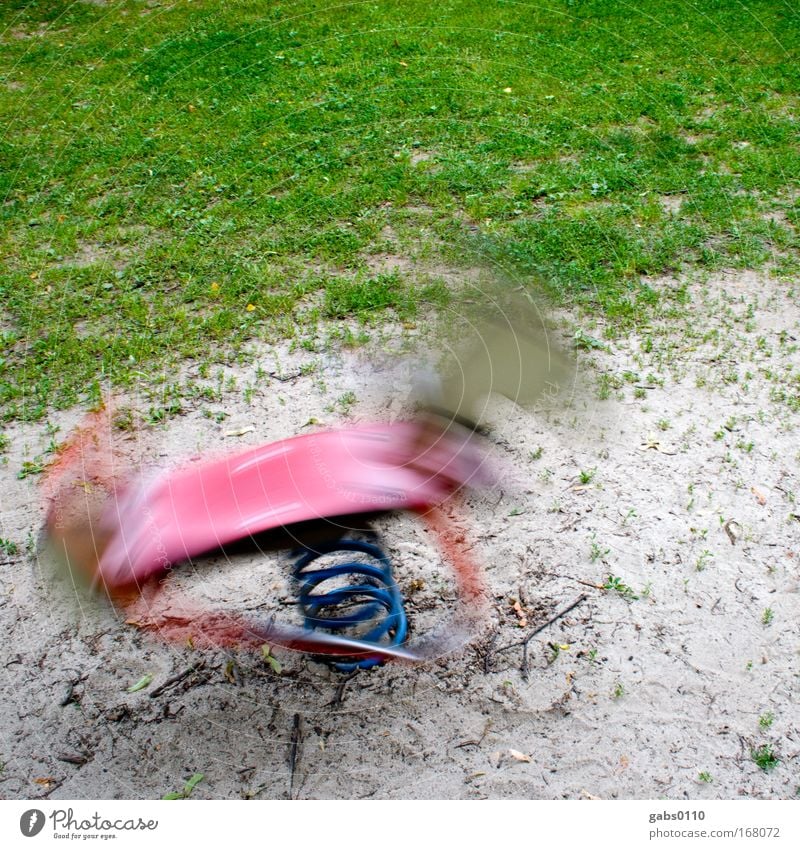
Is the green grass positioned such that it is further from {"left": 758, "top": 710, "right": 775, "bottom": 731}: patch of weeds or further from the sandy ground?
{"left": 758, "top": 710, "right": 775, "bottom": 731}: patch of weeds

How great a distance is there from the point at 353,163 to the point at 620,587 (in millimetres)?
4287

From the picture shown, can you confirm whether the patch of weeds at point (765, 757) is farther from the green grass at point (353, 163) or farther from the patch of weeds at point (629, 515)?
the green grass at point (353, 163)

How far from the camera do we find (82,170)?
688 cm

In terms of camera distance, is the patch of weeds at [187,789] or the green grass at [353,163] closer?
the patch of weeds at [187,789]

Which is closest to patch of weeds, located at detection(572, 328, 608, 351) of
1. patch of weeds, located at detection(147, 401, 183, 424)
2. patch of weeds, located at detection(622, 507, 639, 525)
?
patch of weeds, located at detection(622, 507, 639, 525)

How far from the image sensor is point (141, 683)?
3373 mm

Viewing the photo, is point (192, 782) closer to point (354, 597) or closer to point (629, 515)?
point (354, 597)

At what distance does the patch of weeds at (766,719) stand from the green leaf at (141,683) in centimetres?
225

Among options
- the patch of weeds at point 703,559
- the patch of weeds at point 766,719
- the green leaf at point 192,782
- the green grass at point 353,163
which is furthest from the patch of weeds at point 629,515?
the green leaf at point 192,782

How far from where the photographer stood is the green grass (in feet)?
17.7

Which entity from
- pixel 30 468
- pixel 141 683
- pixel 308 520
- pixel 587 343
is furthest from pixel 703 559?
pixel 30 468

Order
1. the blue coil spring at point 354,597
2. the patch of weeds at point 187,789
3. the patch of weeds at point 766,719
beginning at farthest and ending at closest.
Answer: the blue coil spring at point 354,597
the patch of weeds at point 766,719
the patch of weeds at point 187,789

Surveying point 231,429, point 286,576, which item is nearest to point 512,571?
point 286,576

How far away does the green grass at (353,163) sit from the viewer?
5395 mm
